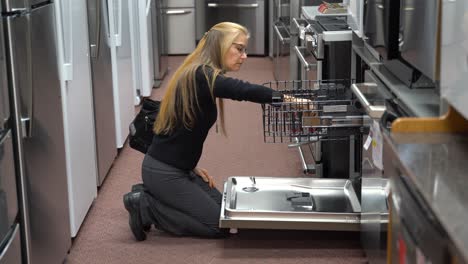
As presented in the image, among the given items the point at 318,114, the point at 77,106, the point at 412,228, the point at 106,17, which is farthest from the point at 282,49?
the point at 412,228

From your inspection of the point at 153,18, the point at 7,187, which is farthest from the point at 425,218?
the point at 153,18

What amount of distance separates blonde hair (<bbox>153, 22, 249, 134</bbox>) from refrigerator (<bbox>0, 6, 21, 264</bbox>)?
1.02 metres

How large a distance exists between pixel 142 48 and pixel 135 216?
9.20 ft

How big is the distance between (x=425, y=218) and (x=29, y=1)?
176 cm

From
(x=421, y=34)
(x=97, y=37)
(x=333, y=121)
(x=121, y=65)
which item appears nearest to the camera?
(x=421, y=34)

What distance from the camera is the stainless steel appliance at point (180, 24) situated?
324 inches

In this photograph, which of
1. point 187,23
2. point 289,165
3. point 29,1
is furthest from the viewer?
point 187,23

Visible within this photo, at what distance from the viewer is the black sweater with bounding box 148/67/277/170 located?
3.37 m

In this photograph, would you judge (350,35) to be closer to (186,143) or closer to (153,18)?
(186,143)

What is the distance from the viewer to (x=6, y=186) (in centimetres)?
253

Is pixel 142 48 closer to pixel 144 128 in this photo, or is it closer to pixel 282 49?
pixel 282 49

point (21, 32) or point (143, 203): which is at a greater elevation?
point (21, 32)

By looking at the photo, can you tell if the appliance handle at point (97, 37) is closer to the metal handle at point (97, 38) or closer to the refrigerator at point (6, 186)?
the metal handle at point (97, 38)

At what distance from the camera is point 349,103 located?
10.3ft
